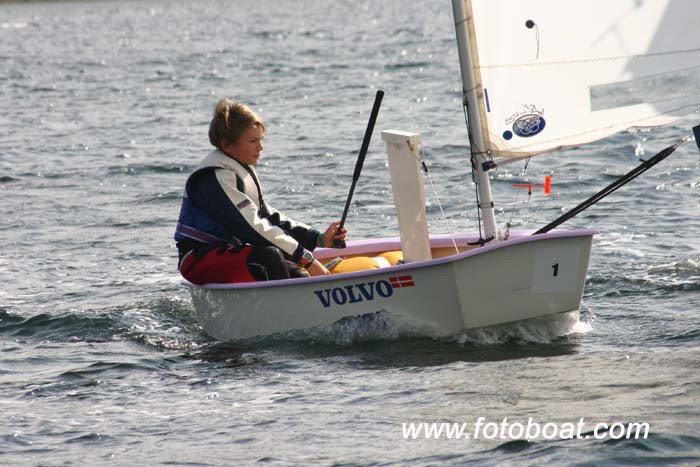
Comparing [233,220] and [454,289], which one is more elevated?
[233,220]

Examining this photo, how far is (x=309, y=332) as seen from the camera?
6.36 m

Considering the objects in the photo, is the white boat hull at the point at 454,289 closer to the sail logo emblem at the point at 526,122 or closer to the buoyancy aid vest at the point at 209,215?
the buoyancy aid vest at the point at 209,215

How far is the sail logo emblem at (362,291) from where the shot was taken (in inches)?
238

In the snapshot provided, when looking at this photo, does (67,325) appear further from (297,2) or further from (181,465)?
(297,2)

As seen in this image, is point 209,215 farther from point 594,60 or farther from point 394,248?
point 594,60

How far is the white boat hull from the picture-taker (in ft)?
19.3

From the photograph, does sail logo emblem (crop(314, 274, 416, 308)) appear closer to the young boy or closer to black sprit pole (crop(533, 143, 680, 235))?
the young boy

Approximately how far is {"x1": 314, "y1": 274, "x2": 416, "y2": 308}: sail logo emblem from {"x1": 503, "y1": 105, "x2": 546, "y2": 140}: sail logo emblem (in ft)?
2.93

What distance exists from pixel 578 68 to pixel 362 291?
5.12 ft

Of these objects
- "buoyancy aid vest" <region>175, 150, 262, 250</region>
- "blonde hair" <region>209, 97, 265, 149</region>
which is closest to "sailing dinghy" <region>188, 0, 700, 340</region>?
"buoyancy aid vest" <region>175, 150, 262, 250</region>

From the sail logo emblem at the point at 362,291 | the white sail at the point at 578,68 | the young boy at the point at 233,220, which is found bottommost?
the sail logo emblem at the point at 362,291

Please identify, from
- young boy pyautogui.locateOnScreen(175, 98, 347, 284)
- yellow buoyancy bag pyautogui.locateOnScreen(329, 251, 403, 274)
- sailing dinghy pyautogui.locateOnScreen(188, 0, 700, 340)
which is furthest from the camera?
yellow buoyancy bag pyautogui.locateOnScreen(329, 251, 403, 274)

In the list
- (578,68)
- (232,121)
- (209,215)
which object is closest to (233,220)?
(209,215)

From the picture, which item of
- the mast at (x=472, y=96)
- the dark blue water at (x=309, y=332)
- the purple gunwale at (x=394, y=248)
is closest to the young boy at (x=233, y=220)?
the purple gunwale at (x=394, y=248)
